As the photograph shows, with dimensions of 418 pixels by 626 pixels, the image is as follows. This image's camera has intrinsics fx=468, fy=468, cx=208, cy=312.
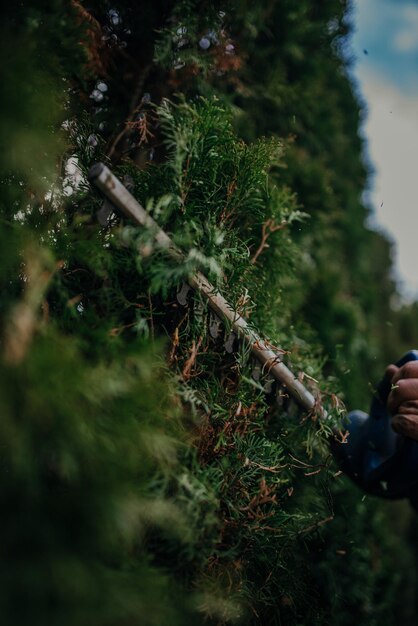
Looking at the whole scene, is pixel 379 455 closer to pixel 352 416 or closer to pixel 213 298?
pixel 352 416

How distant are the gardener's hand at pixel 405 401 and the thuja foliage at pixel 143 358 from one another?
8.3 inches

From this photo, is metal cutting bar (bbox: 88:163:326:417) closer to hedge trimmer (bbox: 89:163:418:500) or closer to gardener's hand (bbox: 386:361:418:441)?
hedge trimmer (bbox: 89:163:418:500)

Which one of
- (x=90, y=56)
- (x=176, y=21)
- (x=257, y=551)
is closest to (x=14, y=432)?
(x=257, y=551)

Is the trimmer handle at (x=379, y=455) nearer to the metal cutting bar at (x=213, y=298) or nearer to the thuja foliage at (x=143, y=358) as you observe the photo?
the thuja foliage at (x=143, y=358)

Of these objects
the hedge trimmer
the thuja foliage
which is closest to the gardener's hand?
→ the hedge trimmer

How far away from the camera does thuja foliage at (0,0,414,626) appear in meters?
0.77

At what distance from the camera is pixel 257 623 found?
1.25 meters

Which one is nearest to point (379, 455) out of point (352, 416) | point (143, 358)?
point (352, 416)

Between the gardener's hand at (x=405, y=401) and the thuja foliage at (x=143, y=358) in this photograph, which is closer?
the thuja foliage at (x=143, y=358)

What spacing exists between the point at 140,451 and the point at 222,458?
1.10ft

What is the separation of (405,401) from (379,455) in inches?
9.5

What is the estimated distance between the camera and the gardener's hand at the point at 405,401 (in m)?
1.37

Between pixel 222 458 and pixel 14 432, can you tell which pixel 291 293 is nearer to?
pixel 222 458

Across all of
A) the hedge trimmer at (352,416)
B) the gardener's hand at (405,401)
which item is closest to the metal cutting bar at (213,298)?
the hedge trimmer at (352,416)
